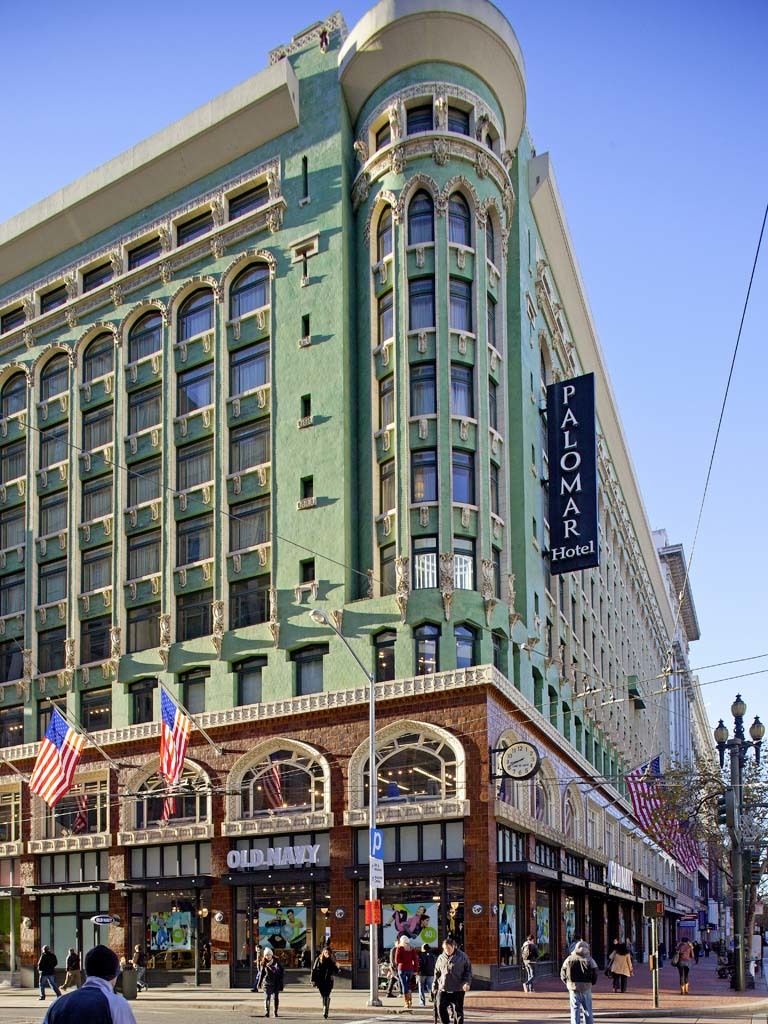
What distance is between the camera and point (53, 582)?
5866cm

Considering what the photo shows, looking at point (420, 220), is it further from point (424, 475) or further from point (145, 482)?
point (145, 482)

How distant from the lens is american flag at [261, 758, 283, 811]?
153 feet

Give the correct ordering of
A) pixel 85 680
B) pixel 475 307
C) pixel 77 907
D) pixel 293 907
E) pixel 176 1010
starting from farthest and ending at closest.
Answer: pixel 85 680
pixel 77 907
pixel 475 307
pixel 293 907
pixel 176 1010

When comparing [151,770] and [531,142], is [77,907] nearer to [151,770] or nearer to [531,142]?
[151,770]

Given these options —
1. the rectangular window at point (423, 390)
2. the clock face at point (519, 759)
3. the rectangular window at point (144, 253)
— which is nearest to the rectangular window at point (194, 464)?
the rectangular window at point (144, 253)

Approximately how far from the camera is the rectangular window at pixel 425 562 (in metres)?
45.6

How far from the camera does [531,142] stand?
201ft

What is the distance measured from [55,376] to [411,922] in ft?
112

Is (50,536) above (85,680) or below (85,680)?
above

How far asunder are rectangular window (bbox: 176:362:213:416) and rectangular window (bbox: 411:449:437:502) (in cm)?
1210

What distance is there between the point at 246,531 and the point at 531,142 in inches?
1032

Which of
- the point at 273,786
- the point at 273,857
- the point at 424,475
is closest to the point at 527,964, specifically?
the point at 273,857

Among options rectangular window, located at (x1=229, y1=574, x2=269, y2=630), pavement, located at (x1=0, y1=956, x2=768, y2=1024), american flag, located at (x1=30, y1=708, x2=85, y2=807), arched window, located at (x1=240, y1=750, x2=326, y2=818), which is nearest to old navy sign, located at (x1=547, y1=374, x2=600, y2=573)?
rectangular window, located at (x1=229, y1=574, x2=269, y2=630)

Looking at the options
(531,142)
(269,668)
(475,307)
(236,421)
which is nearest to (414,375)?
(475,307)
